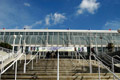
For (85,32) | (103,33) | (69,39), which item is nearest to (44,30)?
(69,39)

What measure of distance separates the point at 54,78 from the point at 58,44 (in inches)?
1097

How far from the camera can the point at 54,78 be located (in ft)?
21.5

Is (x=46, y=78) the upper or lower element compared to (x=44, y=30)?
lower

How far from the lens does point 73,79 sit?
6.56 metres

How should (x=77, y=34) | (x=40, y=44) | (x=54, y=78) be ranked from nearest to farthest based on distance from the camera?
(x=54, y=78) < (x=40, y=44) < (x=77, y=34)

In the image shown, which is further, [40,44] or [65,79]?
[40,44]

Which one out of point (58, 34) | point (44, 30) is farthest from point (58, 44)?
point (44, 30)

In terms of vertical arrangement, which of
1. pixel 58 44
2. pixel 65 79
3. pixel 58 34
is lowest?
pixel 65 79

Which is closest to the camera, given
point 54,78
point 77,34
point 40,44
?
point 54,78

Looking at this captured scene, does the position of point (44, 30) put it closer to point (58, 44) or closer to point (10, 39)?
point (58, 44)

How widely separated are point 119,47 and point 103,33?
5.72 meters

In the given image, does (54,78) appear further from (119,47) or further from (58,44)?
(119,47)

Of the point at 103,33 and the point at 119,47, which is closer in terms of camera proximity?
the point at 119,47

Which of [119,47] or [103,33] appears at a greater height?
[103,33]
